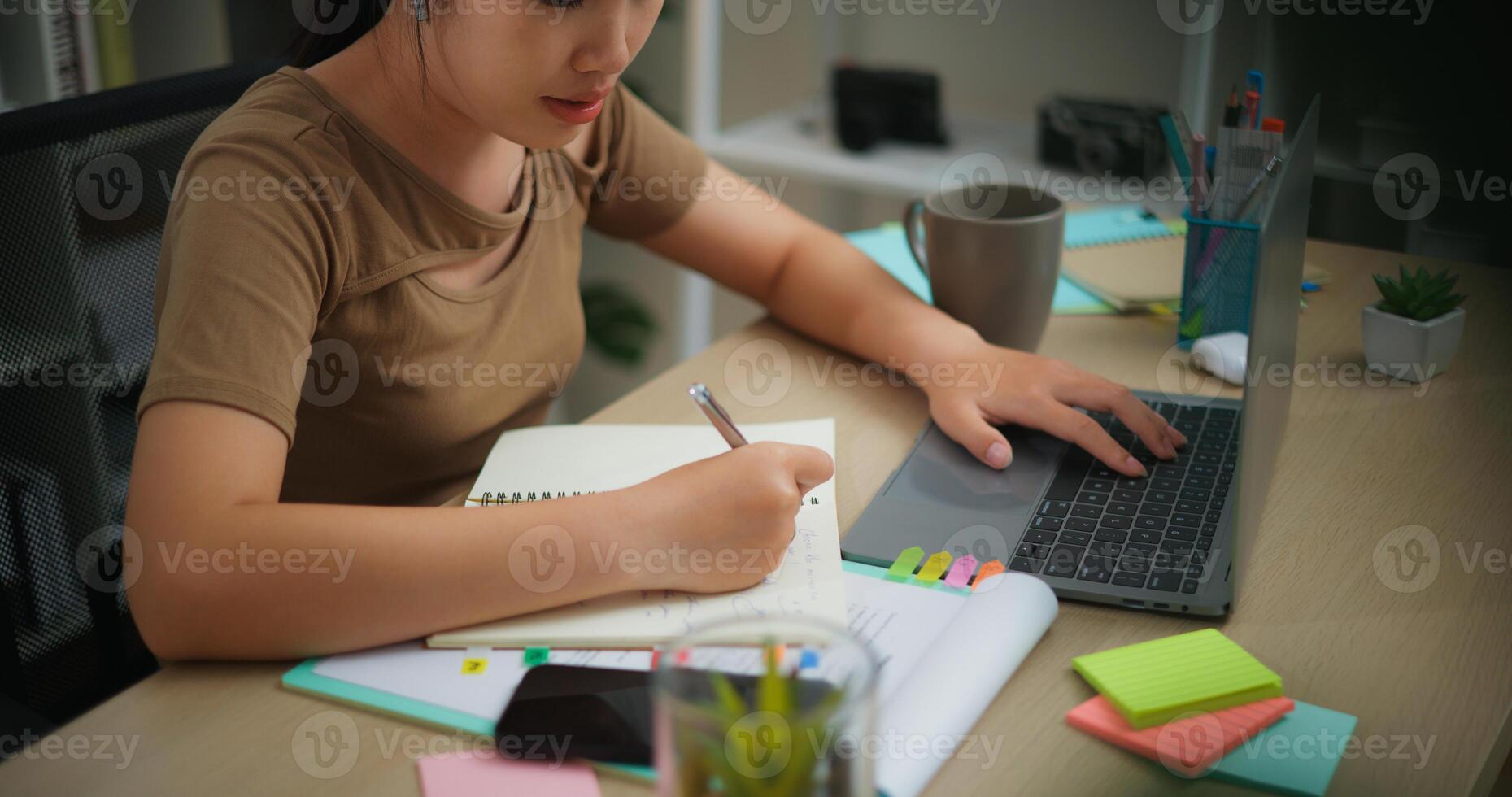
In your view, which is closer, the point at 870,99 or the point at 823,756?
the point at 823,756

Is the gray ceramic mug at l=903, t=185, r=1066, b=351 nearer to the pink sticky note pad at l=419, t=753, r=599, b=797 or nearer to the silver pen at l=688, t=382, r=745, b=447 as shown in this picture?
the silver pen at l=688, t=382, r=745, b=447

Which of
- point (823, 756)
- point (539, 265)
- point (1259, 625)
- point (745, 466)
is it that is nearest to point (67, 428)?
point (539, 265)

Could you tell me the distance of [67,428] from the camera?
0.85 m

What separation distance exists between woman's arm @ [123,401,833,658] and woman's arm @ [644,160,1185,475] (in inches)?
10.1

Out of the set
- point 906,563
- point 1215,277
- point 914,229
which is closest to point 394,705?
point 906,563

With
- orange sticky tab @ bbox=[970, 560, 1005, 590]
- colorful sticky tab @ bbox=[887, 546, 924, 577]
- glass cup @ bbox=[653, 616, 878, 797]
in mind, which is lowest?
colorful sticky tab @ bbox=[887, 546, 924, 577]

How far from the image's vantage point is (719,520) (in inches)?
26.9

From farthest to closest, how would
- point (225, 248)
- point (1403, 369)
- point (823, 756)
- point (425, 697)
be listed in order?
point (1403, 369)
point (225, 248)
point (425, 697)
point (823, 756)

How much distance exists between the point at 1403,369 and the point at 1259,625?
425 millimetres

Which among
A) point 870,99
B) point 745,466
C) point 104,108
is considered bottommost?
point 870,99

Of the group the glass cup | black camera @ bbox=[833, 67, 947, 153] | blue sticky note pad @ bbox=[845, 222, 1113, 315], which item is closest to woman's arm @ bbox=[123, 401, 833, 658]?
the glass cup

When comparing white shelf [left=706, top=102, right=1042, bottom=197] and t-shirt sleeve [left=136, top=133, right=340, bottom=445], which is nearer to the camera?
t-shirt sleeve [left=136, top=133, right=340, bottom=445]

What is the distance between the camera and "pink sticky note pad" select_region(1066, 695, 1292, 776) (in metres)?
0.56

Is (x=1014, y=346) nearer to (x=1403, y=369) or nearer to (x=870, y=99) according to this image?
(x=1403, y=369)
